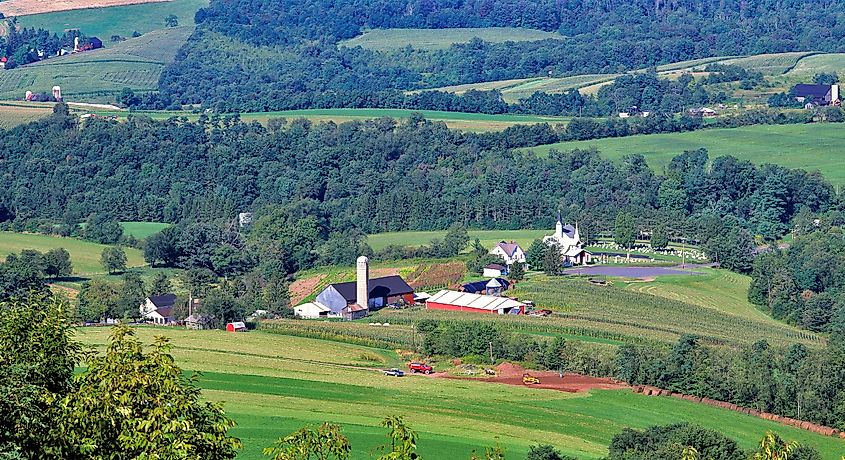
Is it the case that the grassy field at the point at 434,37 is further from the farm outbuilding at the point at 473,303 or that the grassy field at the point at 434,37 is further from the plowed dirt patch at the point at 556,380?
the plowed dirt patch at the point at 556,380

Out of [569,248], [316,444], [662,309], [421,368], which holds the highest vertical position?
[316,444]

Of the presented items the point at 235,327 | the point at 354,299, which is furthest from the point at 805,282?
the point at 235,327

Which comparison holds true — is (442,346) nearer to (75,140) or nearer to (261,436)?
(261,436)

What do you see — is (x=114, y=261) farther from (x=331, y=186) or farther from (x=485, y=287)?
(x=331, y=186)

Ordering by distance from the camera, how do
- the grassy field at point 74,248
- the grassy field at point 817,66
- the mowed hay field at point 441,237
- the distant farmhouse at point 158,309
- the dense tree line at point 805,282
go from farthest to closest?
the grassy field at point 817,66 < the mowed hay field at point 441,237 < the grassy field at point 74,248 < the dense tree line at point 805,282 < the distant farmhouse at point 158,309

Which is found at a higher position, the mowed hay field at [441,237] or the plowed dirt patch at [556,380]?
the plowed dirt patch at [556,380]

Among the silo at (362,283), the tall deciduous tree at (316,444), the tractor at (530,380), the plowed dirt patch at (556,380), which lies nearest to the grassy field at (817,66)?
the silo at (362,283)

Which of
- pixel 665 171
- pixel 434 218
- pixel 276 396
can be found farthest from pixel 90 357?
pixel 665 171
